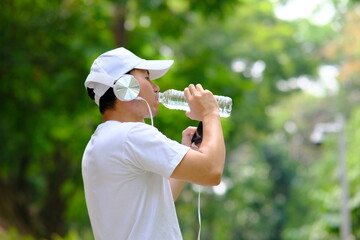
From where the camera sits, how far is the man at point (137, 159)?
2820 mm

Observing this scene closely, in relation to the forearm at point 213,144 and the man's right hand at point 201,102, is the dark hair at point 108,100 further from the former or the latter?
the forearm at point 213,144

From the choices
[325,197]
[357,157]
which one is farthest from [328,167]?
[325,197]

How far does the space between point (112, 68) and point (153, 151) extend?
429 mm

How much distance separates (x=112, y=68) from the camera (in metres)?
3.07

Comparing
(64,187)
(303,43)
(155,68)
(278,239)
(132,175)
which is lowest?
(278,239)

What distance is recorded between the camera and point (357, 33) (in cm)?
2633

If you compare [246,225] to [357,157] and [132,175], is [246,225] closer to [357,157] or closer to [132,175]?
[357,157]

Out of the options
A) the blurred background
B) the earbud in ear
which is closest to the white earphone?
the earbud in ear

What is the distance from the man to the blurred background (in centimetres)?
196

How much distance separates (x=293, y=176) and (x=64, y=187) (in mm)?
22073

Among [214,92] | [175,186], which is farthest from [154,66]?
[214,92]

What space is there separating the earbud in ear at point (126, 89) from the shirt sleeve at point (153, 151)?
0.16 metres

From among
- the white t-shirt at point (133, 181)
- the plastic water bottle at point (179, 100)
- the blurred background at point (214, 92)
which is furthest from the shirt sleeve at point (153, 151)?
the blurred background at point (214, 92)

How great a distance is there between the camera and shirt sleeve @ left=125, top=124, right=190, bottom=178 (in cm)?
281
